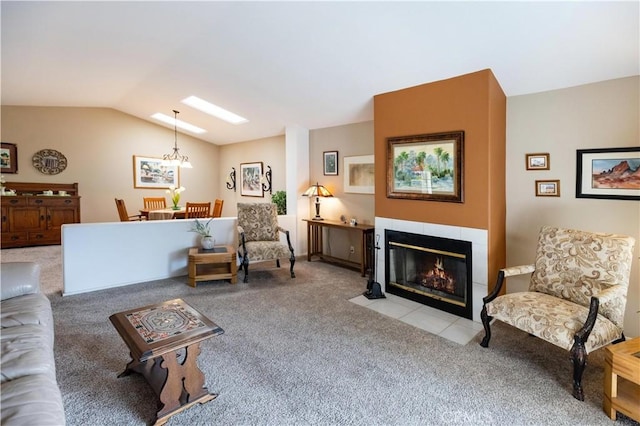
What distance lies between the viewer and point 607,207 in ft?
9.75

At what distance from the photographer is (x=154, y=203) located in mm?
7676

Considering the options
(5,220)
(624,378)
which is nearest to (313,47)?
(624,378)

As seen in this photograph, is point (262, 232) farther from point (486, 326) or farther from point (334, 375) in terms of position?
point (486, 326)

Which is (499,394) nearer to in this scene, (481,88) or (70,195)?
(481,88)

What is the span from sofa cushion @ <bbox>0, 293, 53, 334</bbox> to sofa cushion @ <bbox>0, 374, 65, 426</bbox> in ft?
2.34

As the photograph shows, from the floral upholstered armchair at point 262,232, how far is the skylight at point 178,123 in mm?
3538

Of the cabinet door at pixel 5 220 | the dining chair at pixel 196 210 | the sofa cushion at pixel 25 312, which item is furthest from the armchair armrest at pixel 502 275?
the cabinet door at pixel 5 220

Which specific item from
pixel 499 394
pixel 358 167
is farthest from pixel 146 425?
pixel 358 167

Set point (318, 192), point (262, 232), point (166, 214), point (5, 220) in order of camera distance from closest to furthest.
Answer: point (262, 232)
point (318, 192)
point (166, 214)
point (5, 220)

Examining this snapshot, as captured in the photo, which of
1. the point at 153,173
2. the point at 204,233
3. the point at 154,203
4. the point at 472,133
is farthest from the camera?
the point at 153,173

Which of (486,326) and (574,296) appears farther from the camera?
(486,326)

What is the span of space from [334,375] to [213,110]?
5546 mm

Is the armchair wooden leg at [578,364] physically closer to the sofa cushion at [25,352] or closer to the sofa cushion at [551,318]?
the sofa cushion at [551,318]

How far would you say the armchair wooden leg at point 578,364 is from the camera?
2.09m
